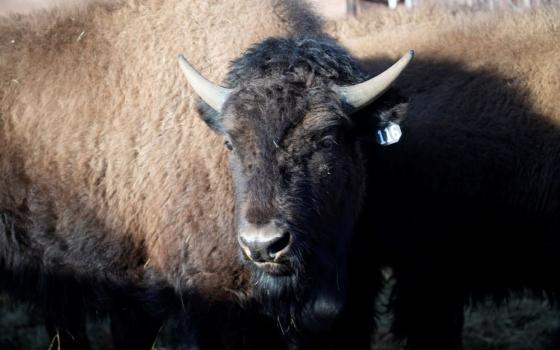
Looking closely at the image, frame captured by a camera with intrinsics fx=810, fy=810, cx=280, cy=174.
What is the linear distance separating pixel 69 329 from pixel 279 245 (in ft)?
8.99

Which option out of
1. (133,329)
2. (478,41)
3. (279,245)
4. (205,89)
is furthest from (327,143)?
(133,329)

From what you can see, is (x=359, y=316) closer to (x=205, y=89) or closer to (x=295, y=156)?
(x=295, y=156)

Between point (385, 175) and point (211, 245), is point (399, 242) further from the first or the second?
point (211, 245)

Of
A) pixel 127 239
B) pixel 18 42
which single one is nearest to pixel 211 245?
pixel 127 239

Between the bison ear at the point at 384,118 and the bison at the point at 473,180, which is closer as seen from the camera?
the bison ear at the point at 384,118

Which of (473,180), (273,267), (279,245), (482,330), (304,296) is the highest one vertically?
(279,245)

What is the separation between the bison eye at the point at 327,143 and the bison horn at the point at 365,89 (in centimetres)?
23

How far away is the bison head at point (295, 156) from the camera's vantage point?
4.42 m

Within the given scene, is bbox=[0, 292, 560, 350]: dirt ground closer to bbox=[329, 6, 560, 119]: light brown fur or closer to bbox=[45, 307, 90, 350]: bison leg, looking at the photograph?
bbox=[45, 307, 90, 350]: bison leg

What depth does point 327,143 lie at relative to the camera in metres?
4.67

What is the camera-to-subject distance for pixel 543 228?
5.64 meters

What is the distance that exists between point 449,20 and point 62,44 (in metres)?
3.01

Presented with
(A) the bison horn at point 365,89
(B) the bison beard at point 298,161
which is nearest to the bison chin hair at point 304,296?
(B) the bison beard at point 298,161

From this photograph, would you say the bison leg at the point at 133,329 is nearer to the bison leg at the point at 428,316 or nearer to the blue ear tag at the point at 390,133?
the bison leg at the point at 428,316
